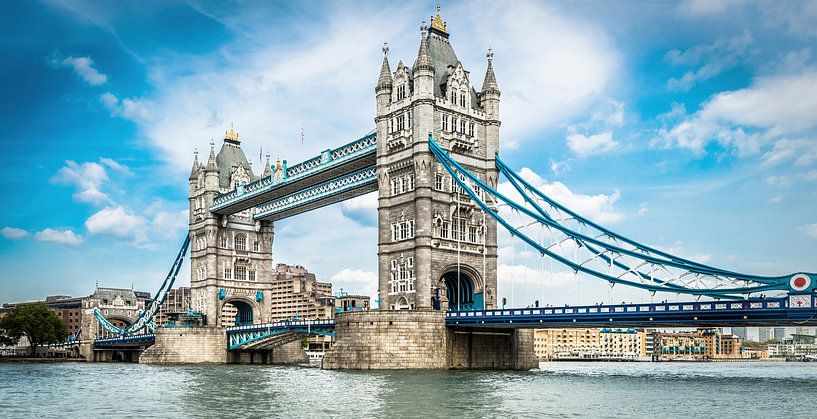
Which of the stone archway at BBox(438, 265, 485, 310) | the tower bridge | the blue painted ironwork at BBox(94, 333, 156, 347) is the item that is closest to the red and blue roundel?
the tower bridge

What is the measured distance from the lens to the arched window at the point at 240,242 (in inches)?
3846

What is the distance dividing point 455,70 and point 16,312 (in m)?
79.7

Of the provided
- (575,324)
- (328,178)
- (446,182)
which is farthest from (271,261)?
(575,324)

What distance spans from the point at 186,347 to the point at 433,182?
37.0m

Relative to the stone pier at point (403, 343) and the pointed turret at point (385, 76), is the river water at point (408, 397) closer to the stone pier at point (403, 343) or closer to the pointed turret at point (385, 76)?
the stone pier at point (403, 343)

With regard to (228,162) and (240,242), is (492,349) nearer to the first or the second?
(240,242)

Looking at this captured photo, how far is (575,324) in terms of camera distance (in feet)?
180

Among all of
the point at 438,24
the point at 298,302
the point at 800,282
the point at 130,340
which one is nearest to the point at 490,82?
the point at 438,24

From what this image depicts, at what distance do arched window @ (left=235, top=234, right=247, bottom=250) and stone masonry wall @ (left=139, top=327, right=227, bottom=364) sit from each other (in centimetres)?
1204

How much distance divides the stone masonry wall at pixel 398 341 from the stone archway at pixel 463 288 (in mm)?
5670

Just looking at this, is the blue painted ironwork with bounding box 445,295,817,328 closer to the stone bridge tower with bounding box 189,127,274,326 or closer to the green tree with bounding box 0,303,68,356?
the stone bridge tower with bounding box 189,127,274,326

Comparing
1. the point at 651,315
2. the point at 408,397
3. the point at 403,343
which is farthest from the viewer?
the point at 403,343

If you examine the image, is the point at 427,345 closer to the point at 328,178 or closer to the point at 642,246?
the point at 642,246

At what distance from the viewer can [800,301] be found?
4559 cm
